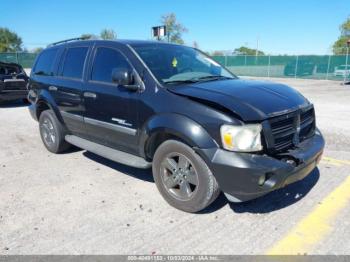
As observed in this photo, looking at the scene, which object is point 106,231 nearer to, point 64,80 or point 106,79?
point 106,79

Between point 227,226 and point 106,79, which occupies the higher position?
point 106,79

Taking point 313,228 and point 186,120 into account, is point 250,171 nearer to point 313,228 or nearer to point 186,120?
point 186,120

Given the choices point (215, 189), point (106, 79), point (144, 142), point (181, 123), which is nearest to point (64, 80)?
point (106, 79)

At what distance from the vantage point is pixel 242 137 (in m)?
3.09

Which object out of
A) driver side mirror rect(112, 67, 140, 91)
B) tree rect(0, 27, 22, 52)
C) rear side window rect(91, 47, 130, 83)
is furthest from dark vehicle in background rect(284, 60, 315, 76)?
tree rect(0, 27, 22, 52)

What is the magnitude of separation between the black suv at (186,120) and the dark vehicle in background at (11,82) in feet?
22.4

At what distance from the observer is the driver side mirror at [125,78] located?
383 cm

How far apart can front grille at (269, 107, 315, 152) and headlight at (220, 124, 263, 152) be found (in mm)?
175

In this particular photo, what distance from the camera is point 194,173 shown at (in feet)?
11.5

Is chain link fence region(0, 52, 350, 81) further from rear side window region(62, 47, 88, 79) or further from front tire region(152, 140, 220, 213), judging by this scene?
front tire region(152, 140, 220, 213)

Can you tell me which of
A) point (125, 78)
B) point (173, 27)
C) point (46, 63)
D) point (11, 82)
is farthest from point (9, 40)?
point (125, 78)

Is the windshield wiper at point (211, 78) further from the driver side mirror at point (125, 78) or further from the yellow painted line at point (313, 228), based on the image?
the yellow painted line at point (313, 228)

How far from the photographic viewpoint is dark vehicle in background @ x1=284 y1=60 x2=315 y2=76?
28.7 meters

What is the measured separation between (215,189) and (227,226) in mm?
Answer: 401
